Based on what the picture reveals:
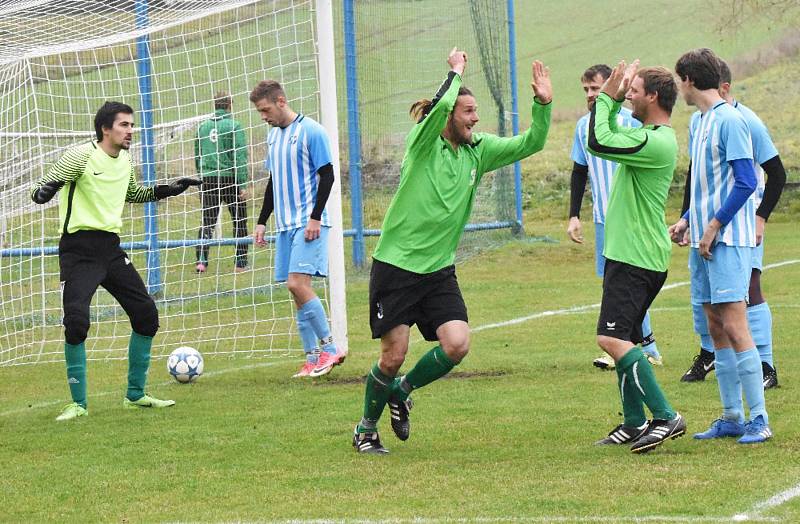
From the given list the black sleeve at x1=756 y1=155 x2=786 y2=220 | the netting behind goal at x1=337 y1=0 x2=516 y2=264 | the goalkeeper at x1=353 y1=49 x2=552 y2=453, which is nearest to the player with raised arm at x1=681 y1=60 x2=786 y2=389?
the black sleeve at x1=756 y1=155 x2=786 y2=220

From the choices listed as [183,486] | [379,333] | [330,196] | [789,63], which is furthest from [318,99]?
[789,63]

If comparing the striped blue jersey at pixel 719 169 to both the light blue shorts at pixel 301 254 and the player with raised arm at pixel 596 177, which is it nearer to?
the player with raised arm at pixel 596 177

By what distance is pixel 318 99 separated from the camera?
10.6 m

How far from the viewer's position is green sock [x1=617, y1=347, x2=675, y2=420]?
21.3ft

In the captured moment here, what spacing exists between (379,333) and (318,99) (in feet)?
14.0

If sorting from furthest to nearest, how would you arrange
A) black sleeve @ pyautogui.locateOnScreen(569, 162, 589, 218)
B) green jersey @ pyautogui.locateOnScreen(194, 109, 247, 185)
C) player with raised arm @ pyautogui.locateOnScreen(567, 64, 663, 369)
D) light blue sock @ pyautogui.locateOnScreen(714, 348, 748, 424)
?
1. green jersey @ pyautogui.locateOnScreen(194, 109, 247, 185)
2. black sleeve @ pyautogui.locateOnScreen(569, 162, 589, 218)
3. player with raised arm @ pyautogui.locateOnScreen(567, 64, 663, 369)
4. light blue sock @ pyautogui.locateOnScreen(714, 348, 748, 424)

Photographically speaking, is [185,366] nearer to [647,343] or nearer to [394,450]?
[394,450]

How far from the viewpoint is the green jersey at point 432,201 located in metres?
6.60

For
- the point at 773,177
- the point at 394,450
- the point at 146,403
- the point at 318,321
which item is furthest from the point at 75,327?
the point at 773,177

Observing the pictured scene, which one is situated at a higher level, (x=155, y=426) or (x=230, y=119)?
(x=230, y=119)

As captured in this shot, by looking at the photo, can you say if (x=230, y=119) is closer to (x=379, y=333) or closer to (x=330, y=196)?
(x=330, y=196)

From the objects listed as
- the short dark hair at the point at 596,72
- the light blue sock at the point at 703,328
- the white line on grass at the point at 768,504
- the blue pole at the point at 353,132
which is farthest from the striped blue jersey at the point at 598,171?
the blue pole at the point at 353,132

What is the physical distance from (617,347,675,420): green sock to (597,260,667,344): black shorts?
12 centimetres

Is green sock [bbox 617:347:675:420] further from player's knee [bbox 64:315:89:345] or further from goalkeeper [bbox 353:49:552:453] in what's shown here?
player's knee [bbox 64:315:89:345]
